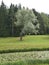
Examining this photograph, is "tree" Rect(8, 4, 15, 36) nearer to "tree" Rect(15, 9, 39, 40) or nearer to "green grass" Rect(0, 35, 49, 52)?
"tree" Rect(15, 9, 39, 40)

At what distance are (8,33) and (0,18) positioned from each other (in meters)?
6.46

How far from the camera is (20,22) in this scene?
6309 cm

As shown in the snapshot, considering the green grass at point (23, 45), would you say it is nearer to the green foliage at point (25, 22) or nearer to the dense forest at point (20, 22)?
the green foliage at point (25, 22)

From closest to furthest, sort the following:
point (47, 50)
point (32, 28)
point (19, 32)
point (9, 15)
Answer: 1. point (47, 50)
2. point (32, 28)
3. point (19, 32)
4. point (9, 15)

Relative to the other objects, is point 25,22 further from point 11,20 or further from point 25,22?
point 11,20

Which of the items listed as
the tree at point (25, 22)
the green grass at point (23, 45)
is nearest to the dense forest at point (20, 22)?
the tree at point (25, 22)

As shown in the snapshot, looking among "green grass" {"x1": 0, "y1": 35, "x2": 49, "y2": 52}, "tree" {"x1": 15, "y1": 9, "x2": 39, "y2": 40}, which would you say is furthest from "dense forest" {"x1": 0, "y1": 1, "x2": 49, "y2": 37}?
"green grass" {"x1": 0, "y1": 35, "x2": 49, "y2": 52}

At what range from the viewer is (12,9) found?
2990 inches

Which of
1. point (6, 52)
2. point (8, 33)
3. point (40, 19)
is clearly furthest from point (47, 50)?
point (40, 19)

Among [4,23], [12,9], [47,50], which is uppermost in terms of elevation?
[12,9]

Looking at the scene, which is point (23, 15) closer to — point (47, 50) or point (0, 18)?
point (0, 18)

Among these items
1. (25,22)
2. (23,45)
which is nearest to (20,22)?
(25,22)

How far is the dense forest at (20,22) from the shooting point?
62.9 metres

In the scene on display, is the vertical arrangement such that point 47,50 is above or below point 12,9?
below
